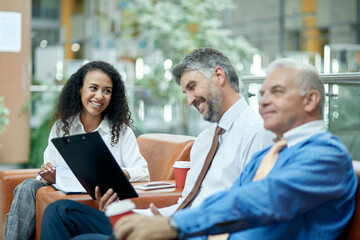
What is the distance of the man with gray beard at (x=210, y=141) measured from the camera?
2096 millimetres

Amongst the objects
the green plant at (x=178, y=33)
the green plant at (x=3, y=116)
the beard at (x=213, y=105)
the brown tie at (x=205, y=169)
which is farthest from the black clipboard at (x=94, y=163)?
the green plant at (x=178, y=33)

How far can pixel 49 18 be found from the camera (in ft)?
60.0

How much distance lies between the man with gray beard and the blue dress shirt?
0.48 meters

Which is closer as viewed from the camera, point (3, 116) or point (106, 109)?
point (106, 109)

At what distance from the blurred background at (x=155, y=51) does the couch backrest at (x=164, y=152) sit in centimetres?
77

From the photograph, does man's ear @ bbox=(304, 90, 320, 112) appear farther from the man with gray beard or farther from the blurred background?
the blurred background

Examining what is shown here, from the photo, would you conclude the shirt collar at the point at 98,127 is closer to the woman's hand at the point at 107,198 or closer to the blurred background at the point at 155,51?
the woman's hand at the point at 107,198

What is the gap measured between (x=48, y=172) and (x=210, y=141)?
1.07 m

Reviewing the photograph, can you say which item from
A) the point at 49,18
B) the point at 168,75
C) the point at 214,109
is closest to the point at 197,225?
the point at 214,109

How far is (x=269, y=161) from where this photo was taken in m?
1.71

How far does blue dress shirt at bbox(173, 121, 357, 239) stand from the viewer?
1423 mm

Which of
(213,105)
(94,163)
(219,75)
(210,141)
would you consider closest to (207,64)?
(219,75)

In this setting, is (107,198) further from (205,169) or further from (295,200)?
(295,200)

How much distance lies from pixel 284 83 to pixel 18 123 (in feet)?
19.3
